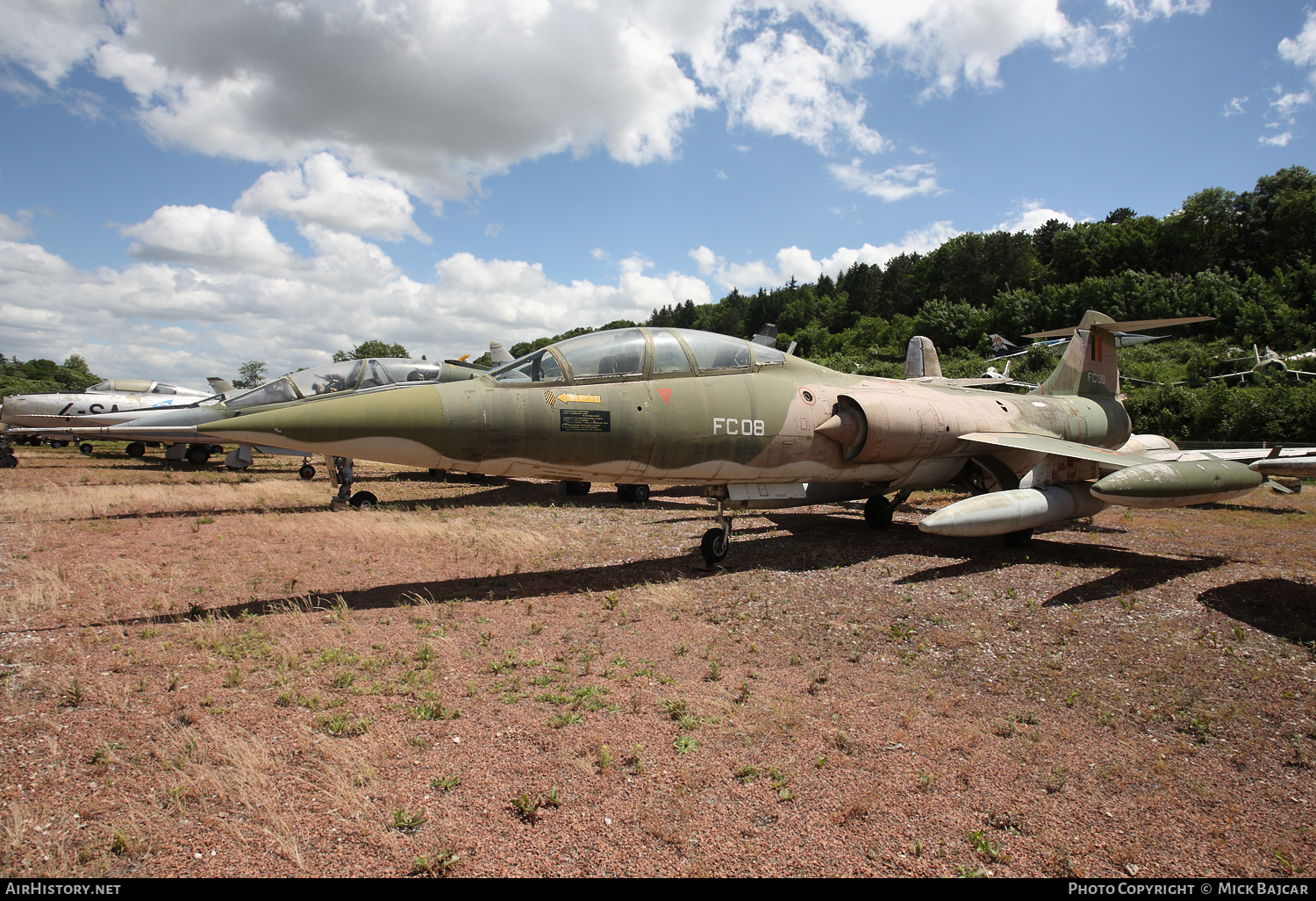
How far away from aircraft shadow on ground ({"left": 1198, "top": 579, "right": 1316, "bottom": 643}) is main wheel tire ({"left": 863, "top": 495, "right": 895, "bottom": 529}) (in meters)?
4.38

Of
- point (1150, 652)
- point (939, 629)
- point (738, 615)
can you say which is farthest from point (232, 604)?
point (1150, 652)

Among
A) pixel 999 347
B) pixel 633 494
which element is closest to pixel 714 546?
pixel 633 494

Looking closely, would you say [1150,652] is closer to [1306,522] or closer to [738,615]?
[738,615]

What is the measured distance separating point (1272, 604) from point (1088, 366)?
7.39 m

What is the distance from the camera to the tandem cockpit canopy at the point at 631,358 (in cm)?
666

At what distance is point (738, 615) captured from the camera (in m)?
6.37

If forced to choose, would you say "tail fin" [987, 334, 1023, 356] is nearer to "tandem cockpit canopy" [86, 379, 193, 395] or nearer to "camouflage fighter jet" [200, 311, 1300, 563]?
"camouflage fighter jet" [200, 311, 1300, 563]

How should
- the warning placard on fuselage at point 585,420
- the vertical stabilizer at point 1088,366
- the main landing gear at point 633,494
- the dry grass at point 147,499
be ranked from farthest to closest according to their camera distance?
the main landing gear at point 633,494, the vertical stabilizer at point 1088,366, the dry grass at point 147,499, the warning placard on fuselage at point 585,420

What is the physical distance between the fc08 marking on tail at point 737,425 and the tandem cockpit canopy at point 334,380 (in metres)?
8.73

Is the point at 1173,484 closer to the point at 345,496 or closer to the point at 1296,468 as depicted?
the point at 1296,468

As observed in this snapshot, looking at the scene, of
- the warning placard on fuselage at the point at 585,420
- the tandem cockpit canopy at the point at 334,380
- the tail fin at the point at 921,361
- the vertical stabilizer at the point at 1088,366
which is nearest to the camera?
the warning placard on fuselage at the point at 585,420

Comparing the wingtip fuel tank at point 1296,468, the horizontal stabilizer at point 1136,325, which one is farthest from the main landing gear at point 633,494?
the wingtip fuel tank at point 1296,468

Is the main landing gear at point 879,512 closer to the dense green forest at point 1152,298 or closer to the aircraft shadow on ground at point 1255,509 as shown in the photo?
the aircraft shadow on ground at point 1255,509

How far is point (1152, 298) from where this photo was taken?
44125 millimetres
